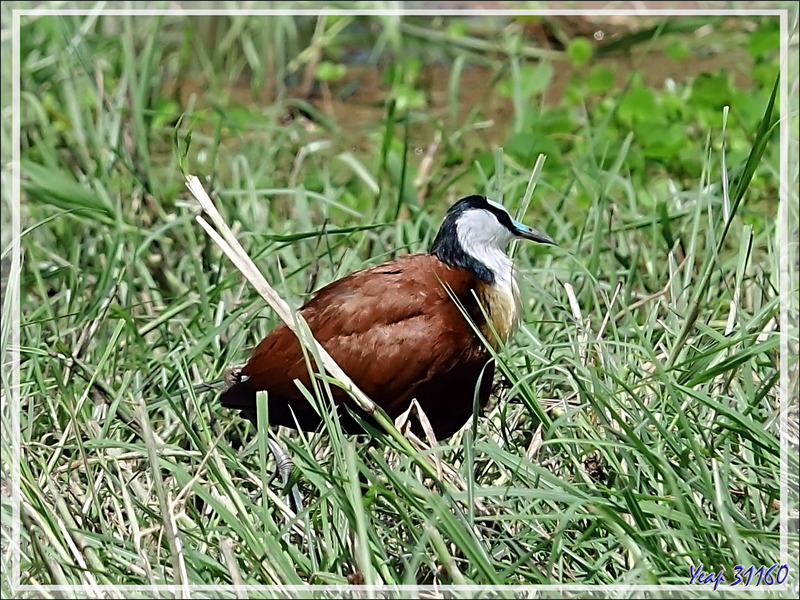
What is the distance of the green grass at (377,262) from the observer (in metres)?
1.63

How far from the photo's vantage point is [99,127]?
3197 millimetres

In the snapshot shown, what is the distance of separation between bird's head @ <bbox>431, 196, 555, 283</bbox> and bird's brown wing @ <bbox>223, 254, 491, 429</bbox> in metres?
0.03

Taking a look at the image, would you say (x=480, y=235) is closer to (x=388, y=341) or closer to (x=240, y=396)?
(x=388, y=341)

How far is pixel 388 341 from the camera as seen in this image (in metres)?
1.92

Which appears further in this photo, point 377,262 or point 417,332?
point 377,262

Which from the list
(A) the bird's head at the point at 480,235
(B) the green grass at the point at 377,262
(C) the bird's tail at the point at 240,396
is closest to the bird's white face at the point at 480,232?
(A) the bird's head at the point at 480,235

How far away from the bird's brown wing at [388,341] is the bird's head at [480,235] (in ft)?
0.09

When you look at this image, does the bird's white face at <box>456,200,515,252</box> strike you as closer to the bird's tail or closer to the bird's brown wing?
the bird's brown wing

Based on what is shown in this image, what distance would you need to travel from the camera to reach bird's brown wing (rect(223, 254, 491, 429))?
1.91 metres

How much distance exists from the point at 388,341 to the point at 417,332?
5 cm

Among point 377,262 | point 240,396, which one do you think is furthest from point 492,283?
point 377,262

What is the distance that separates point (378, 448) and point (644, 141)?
1.80 m

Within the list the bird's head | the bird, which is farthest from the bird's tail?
the bird's head

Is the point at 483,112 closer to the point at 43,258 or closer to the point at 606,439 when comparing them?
the point at 43,258
